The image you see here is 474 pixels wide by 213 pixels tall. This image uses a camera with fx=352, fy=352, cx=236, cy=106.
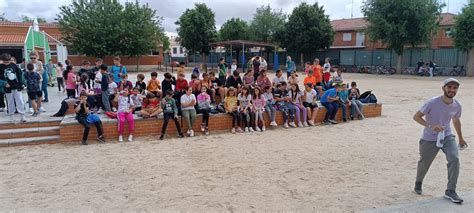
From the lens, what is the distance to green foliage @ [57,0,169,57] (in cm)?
3356

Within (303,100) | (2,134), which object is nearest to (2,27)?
(2,134)

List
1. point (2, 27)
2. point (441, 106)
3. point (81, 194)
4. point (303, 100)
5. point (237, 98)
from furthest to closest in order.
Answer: point (2, 27), point (303, 100), point (237, 98), point (81, 194), point (441, 106)

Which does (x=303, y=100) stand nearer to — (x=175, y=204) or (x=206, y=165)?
(x=206, y=165)

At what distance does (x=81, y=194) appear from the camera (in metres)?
4.82

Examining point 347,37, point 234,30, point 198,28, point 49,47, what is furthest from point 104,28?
point 347,37

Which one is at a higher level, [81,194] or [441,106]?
[441,106]

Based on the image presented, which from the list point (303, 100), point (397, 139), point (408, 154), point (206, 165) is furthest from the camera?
point (303, 100)

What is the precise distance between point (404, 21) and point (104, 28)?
27.4 meters

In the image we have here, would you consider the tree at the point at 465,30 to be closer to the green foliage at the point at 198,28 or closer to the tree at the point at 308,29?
the tree at the point at 308,29

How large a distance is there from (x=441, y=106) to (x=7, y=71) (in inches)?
343

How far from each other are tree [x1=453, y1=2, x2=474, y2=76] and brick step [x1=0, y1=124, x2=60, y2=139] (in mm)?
31760

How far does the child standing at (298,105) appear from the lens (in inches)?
387

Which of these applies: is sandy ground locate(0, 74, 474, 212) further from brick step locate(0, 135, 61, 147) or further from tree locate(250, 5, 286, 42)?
tree locate(250, 5, 286, 42)

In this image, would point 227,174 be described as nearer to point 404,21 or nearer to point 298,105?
point 298,105
